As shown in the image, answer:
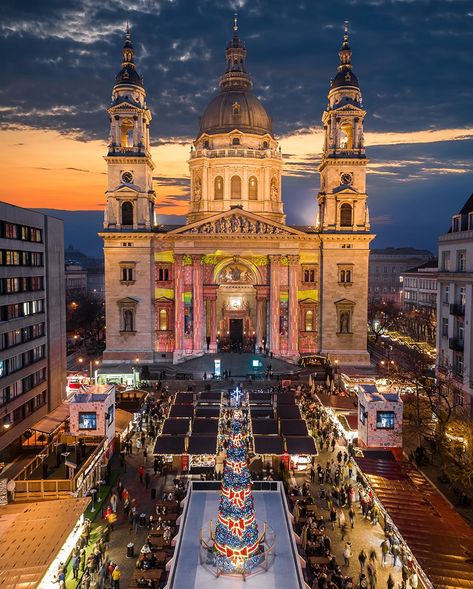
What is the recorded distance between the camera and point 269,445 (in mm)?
30781

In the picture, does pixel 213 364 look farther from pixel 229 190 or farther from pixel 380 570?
pixel 380 570

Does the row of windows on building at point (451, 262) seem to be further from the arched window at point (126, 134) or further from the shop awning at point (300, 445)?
the arched window at point (126, 134)

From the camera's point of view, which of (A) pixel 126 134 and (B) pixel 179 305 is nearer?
(B) pixel 179 305

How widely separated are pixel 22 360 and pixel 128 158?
1262 inches

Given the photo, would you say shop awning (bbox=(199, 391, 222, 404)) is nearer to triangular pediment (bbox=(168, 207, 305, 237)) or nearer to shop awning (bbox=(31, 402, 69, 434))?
shop awning (bbox=(31, 402, 69, 434))

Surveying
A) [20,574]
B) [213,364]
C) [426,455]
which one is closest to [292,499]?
[426,455]

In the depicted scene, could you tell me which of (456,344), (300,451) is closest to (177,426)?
(300,451)

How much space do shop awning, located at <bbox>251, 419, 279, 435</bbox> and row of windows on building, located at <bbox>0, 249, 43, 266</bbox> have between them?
1922 cm

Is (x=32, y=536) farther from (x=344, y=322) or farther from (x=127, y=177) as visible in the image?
(x=127, y=177)

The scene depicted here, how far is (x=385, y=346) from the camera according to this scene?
243 feet

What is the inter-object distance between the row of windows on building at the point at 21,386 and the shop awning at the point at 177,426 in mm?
10044

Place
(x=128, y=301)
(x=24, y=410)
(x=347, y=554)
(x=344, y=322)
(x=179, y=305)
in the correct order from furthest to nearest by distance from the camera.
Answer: (x=344, y=322), (x=128, y=301), (x=179, y=305), (x=24, y=410), (x=347, y=554)

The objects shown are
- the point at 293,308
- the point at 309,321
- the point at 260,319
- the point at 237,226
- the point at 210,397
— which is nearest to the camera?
the point at 210,397

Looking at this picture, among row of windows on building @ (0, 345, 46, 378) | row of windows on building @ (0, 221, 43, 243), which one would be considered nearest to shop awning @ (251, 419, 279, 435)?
row of windows on building @ (0, 345, 46, 378)
